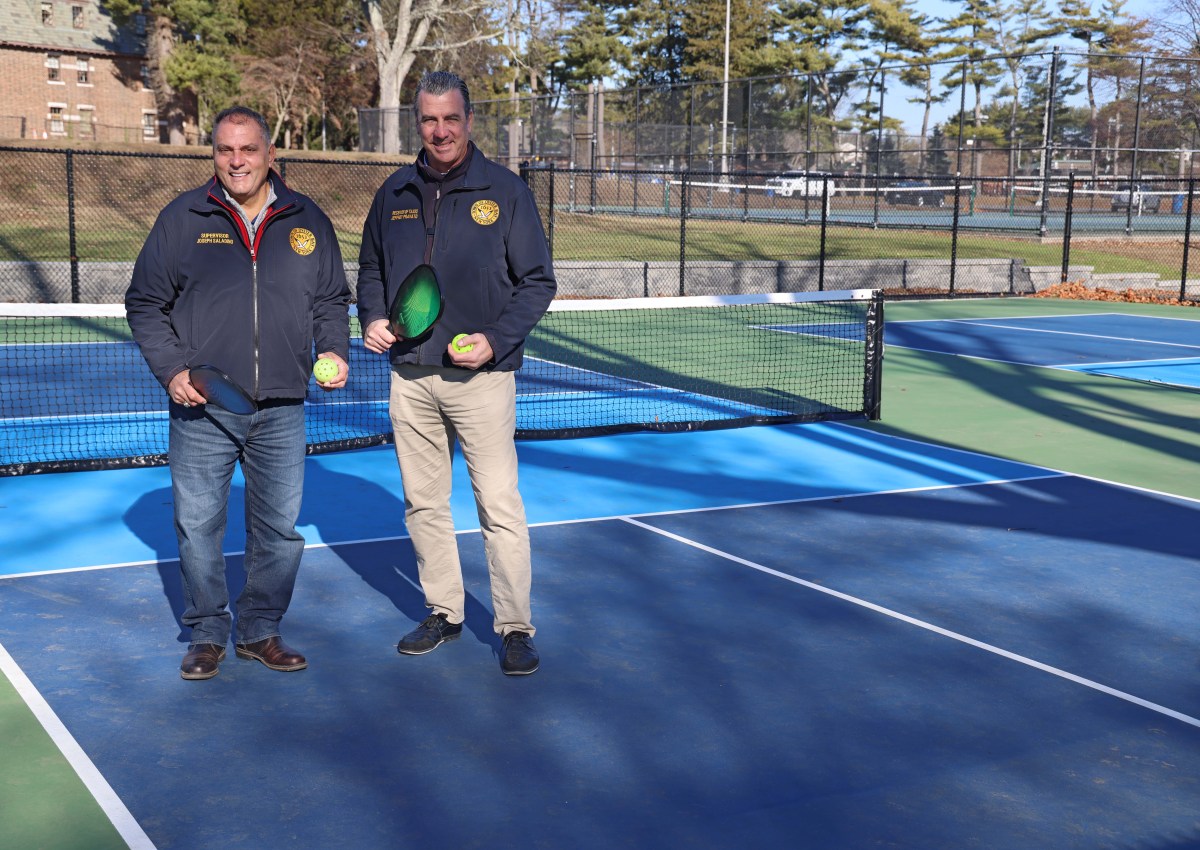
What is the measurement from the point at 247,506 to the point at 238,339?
68 centimetres

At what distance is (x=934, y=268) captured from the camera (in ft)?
81.9

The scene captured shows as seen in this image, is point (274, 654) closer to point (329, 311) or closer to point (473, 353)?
point (329, 311)

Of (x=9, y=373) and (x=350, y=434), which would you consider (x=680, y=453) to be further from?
(x=9, y=373)

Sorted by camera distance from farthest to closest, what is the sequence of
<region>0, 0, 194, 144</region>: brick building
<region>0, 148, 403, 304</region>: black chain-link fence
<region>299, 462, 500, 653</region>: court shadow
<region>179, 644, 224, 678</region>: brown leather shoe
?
<region>0, 0, 194, 144</region>: brick building < <region>0, 148, 403, 304</region>: black chain-link fence < <region>299, 462, 500, 653</region>: court shadow < <region>179, 644, 224, 678</region>: brown leather shoe

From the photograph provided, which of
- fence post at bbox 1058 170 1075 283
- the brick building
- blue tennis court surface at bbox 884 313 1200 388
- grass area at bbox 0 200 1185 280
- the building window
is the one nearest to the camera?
blue tennis court surface at bbox 884 313 1200 388

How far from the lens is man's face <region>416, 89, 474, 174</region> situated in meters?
4.73

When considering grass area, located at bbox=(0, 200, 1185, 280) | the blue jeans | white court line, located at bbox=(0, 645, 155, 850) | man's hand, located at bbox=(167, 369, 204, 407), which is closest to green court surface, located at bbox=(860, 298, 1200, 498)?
the blue jeans

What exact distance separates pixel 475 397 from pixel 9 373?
9644 millimetres

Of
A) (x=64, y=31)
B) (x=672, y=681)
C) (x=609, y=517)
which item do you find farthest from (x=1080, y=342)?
(x=64, y=31)

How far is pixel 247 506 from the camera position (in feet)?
16.6

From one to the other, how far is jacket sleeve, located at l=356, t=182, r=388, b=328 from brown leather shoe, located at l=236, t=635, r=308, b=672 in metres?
1.26

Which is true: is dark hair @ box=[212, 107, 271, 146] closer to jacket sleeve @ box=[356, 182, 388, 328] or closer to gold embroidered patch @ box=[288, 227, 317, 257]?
gold embroidered patch @ box=[288, 227, 317, 257]

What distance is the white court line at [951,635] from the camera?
15.9 ft

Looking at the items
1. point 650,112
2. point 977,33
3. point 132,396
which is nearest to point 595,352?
point 132,396
